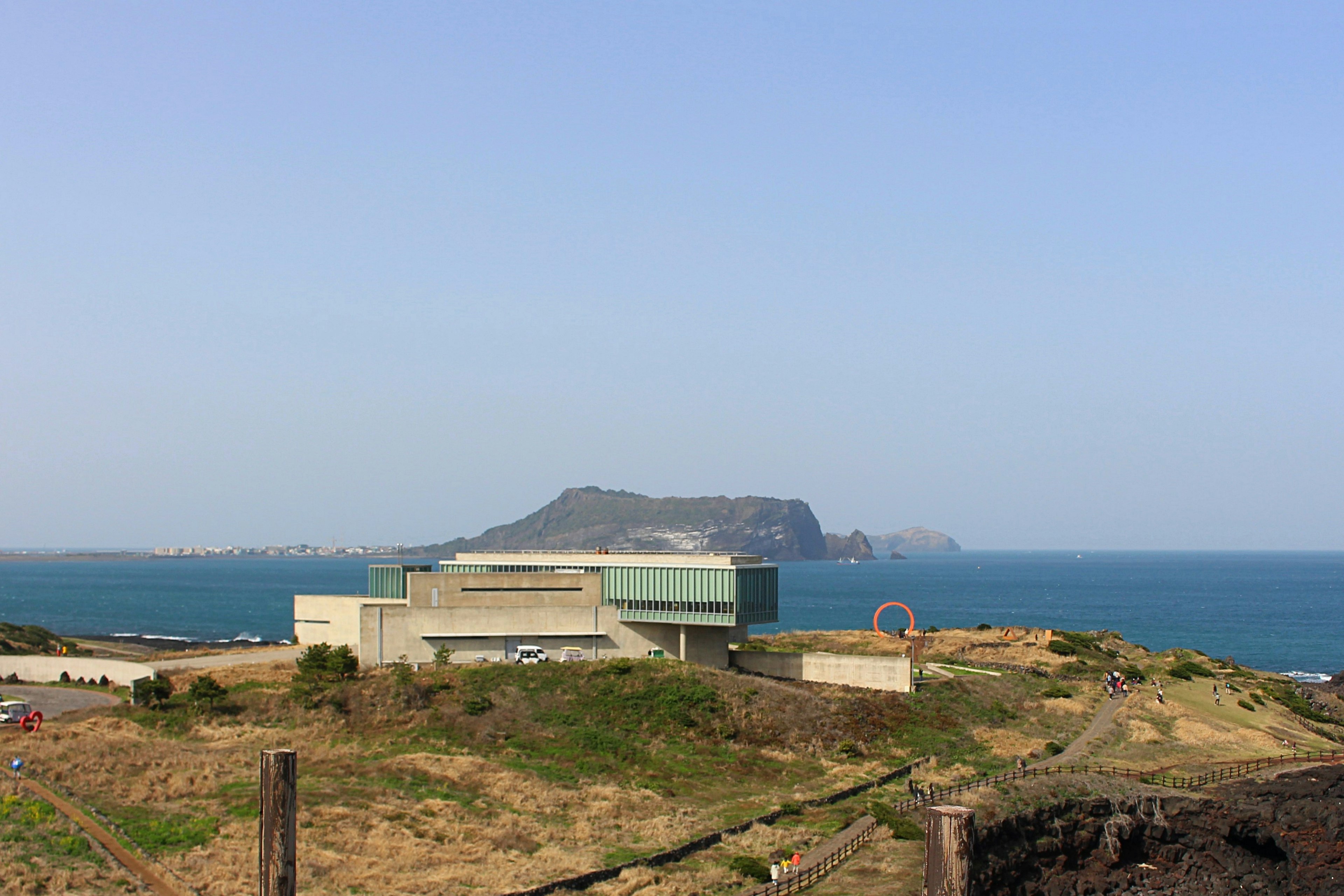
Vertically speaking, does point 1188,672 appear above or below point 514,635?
below

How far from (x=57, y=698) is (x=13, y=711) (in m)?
9.33

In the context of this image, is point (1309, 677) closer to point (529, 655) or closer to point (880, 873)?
point (529, 655)

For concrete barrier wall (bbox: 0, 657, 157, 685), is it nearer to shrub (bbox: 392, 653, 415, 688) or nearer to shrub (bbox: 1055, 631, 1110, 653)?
shrub (bbox: 392, 653, 415, 688)

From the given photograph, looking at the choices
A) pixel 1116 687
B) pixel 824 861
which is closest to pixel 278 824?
pixel 824 861

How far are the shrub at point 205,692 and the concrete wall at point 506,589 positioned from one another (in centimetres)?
1599

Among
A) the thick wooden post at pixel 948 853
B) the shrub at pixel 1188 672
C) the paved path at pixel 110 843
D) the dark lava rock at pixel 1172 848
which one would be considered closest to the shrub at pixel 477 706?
the paved path at pixel 110 843

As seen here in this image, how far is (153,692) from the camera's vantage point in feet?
214

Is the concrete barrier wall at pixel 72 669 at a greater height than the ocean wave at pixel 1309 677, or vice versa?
the concrete barrier wall at pixel 72 669

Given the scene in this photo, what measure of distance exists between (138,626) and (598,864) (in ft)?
570

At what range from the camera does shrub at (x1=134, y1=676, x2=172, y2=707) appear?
65.0m

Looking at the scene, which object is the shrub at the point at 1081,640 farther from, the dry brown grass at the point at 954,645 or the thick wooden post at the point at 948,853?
the thick wooden post at the point at 948,853

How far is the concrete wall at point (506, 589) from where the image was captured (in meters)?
80.2

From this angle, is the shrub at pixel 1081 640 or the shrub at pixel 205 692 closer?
the shrub at pixel 205 692

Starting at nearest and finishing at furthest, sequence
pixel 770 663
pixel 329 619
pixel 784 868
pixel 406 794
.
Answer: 1. pixel 784 868
2. pixel 406 794
3. pixel 770 663
4. pixel 329 619
